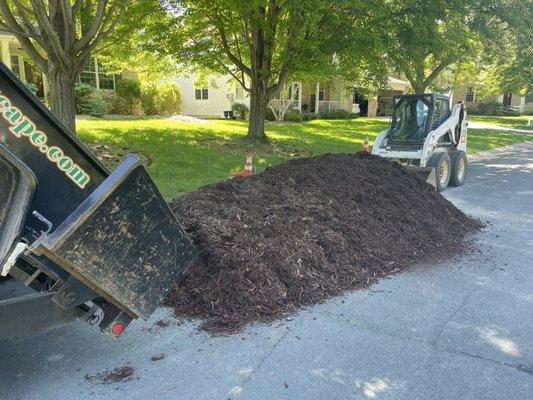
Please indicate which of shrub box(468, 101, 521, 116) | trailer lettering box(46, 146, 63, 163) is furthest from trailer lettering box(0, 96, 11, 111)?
shrub box(468, 101, 521, 116)

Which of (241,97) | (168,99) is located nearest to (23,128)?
(168,99)

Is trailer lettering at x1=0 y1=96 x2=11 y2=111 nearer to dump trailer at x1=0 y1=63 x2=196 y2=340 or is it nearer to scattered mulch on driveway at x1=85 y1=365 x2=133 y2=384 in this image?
dump trailer at x1=0 y1=63 x2=196 y2=340

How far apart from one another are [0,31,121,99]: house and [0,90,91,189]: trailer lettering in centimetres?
1944

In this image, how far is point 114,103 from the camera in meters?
24.3

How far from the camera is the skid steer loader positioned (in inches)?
418

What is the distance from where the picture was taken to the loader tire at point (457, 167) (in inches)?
443

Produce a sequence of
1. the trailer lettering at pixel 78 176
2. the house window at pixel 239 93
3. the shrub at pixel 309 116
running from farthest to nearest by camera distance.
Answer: the shrub at pixel 309 116 → the house window at pixel 239 93 → the trailer lettering at pixel 78 176

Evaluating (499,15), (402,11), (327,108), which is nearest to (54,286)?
(402,11)

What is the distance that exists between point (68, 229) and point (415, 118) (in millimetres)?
10230

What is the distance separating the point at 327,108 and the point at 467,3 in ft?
83.5

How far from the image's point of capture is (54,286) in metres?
3.00

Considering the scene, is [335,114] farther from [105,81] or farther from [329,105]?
[105,81]

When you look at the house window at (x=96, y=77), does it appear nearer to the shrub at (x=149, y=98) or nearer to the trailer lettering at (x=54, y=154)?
the shrub at (x=149, y=98)

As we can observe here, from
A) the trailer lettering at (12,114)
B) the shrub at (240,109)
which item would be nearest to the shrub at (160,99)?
the shrub at (240,109)
